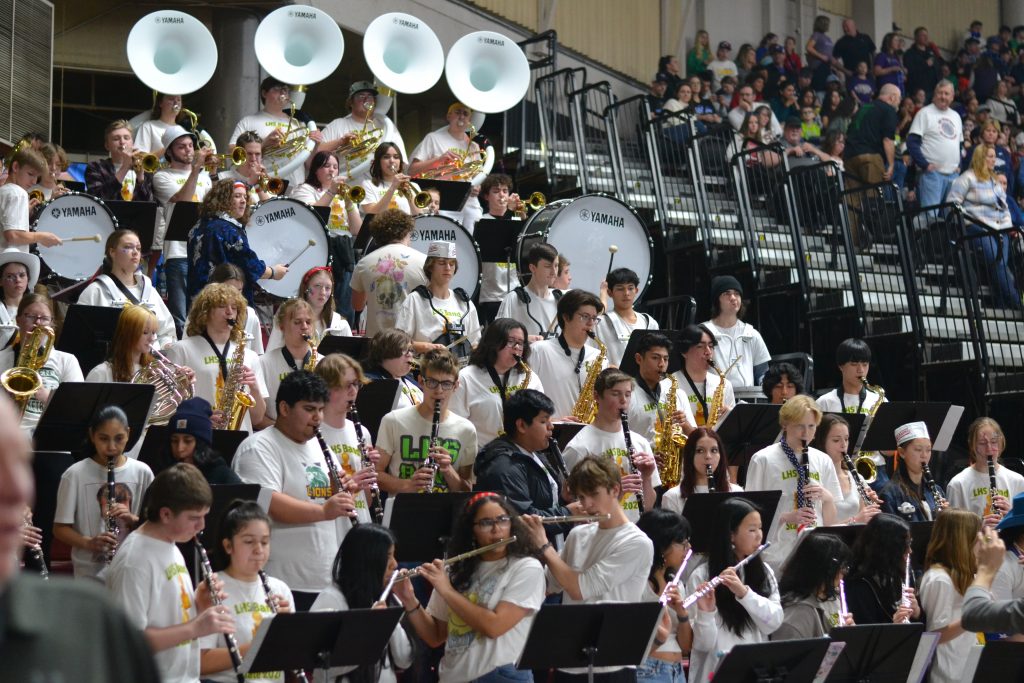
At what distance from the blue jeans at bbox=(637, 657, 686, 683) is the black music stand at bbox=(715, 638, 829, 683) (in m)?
0.67

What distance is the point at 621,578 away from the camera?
6.30 meters

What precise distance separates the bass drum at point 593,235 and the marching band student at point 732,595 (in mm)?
5070

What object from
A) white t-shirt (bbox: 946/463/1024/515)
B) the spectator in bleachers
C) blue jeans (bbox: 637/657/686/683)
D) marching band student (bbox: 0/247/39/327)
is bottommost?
blue jeans (bbox: 637/657/686/683)

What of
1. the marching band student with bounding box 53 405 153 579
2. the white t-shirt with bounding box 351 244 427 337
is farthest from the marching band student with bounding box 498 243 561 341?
the marching band student with bounding box 53 405 153 579

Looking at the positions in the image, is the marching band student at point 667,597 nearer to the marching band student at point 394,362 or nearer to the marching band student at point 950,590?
the marching band student at point 950,590

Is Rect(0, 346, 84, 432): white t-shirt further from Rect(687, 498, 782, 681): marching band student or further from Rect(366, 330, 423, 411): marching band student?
Rect(687, 498, 782, 681): marching band student

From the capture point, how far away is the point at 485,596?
6.04 meters

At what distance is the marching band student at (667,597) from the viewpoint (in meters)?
6.36

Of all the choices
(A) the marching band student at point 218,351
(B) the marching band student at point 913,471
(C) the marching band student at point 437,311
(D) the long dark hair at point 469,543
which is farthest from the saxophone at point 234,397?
(B) the marching band student at point 913,471

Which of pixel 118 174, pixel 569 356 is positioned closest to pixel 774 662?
pixel 569 356

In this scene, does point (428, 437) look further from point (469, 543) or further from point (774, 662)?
point (774, 662)

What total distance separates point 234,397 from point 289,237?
10.3 feet

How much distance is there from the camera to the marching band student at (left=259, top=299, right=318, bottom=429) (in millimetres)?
8266

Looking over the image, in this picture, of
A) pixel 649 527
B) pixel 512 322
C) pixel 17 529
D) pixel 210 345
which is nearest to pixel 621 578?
pixel 649 527
